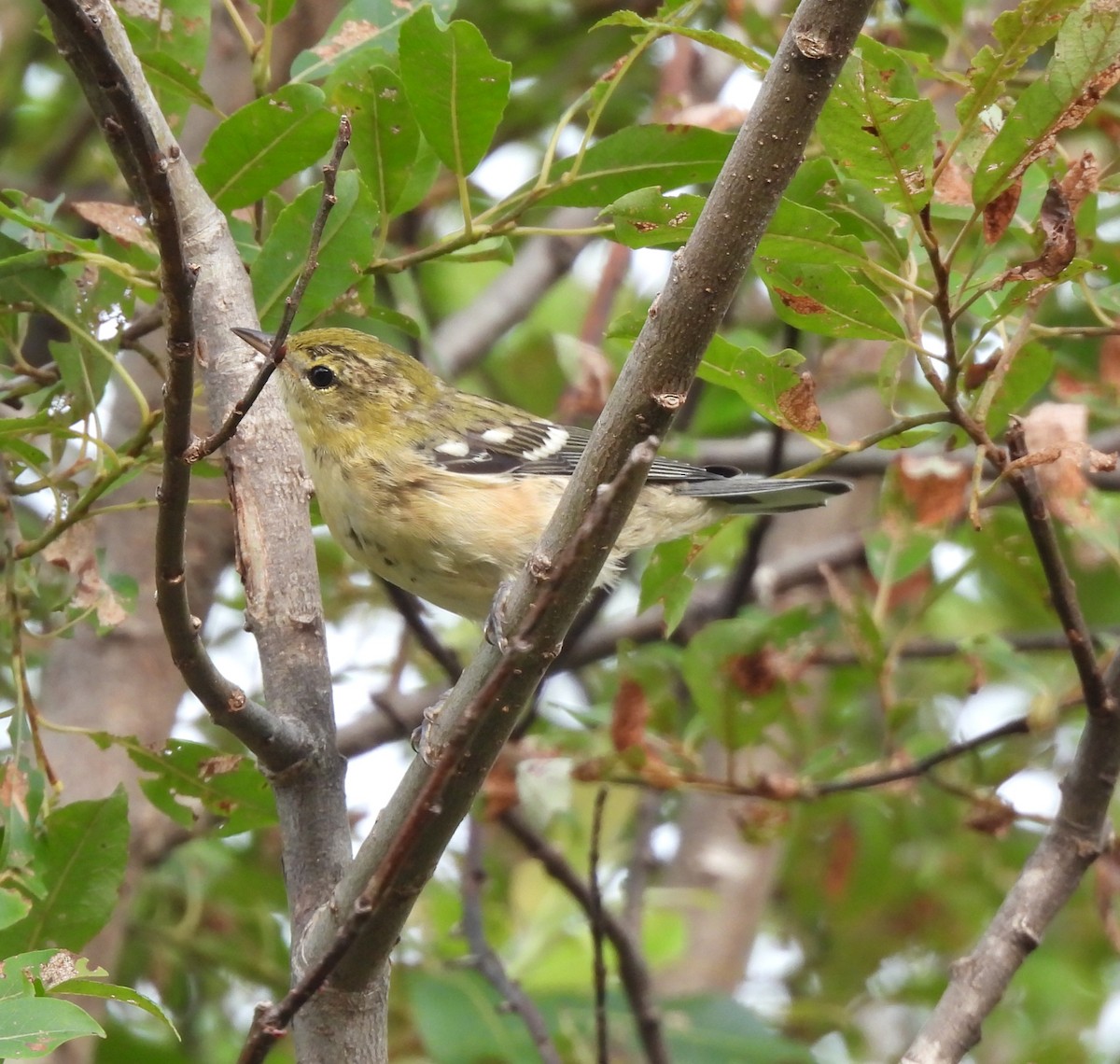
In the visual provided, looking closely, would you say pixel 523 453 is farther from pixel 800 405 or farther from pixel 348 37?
pixel 800 405

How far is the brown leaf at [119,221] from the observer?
3.07 meters

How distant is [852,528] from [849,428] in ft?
1.65

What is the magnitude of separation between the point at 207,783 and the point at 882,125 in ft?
6.43

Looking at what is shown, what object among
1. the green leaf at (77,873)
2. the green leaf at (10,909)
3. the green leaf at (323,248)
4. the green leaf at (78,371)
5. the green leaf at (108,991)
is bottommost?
the green leaf at (108,991)

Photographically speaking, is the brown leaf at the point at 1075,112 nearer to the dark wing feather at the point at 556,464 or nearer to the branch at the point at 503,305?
the dark wing feather at the point at 556,464

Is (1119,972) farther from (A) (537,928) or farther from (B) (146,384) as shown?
(B) (146,384)

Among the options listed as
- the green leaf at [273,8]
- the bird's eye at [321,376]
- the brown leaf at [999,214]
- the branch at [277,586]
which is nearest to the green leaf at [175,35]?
the green leaf at [273,8]

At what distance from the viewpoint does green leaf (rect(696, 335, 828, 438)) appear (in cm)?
281

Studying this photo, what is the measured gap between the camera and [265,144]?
312 centimetres

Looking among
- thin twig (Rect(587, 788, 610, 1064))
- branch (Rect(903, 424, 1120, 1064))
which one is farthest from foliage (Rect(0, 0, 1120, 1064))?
thin twig (Rect(587, 788, 610, 1064))

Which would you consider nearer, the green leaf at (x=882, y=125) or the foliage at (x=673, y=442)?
the green leaf at (x=882, y=125)

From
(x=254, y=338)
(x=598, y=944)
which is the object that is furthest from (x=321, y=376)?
(x=598, y=944)

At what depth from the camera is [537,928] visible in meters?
5.33

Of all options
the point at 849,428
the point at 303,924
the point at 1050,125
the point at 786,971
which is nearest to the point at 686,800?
the point at 786,971
